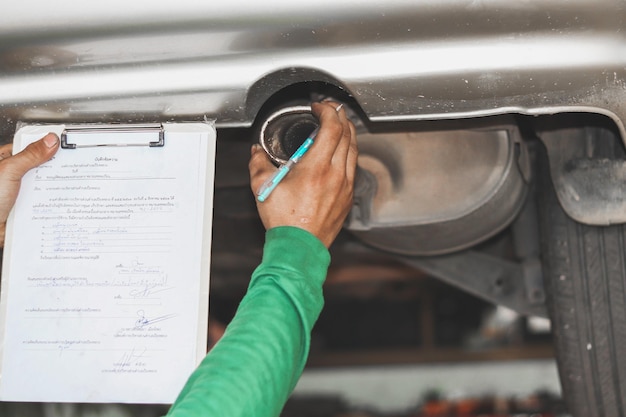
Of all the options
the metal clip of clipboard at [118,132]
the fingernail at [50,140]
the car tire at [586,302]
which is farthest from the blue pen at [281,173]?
the car tire at [586,302]

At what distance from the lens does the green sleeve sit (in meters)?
0.72

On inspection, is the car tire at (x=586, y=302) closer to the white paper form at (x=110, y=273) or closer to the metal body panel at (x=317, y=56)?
the metal body panel at (x=317, y=56)

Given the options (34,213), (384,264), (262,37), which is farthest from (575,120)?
(384,264)

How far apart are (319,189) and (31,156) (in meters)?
0.36

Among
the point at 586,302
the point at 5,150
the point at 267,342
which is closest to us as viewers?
the point at 267,342

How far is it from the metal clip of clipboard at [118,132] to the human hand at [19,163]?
2cm

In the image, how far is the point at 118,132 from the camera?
0.93 metres

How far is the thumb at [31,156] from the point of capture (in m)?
0.92

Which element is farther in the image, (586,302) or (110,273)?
(586,302)

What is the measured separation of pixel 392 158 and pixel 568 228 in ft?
0.99

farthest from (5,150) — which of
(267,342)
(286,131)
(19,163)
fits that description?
(267,342)

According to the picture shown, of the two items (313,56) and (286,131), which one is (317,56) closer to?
(313,56)
